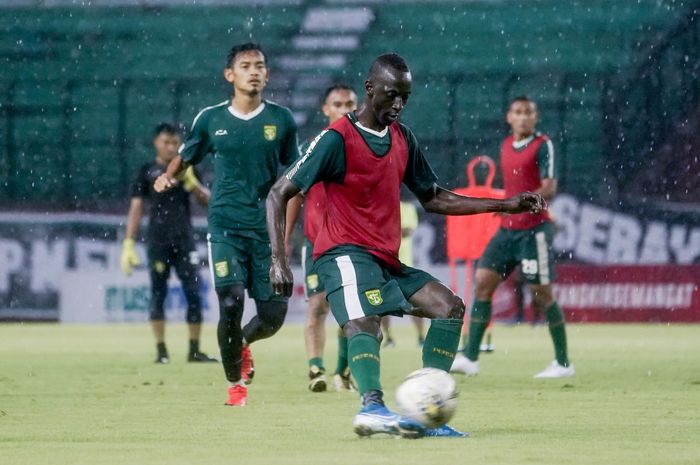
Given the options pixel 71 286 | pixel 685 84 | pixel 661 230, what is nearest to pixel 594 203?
pixel 661 230

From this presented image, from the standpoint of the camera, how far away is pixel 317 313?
1098 cm

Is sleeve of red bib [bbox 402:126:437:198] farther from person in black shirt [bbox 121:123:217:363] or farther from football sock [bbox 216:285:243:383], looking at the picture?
person in black shirt [bbox 121:123:217:363]

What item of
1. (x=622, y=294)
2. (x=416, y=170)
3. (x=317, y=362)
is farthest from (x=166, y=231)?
(x=622, y=294)

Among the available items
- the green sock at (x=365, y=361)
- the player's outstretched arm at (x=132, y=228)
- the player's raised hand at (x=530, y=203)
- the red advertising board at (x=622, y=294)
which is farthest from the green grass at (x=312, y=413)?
the red advertising board at (x=622, y=294)

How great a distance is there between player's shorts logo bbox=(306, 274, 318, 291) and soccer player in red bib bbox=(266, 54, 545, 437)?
3.28 metres

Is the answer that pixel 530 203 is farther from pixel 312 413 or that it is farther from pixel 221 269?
pixel 221 269

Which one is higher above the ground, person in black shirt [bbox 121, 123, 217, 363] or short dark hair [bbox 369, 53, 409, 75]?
short dark hair [bbox 369, 53, 409, 75]

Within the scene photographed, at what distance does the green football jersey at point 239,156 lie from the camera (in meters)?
9.50

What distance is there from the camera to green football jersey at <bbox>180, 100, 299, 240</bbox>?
31.2 feet

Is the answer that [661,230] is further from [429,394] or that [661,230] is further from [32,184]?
[429,394]

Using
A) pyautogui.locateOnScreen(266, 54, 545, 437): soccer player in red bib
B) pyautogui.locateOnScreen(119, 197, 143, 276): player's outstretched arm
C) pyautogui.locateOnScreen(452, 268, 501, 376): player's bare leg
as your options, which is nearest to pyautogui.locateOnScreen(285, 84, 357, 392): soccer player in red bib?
pyautogui.locateOnScreen(452, 268, 501, 376): player's bare leg

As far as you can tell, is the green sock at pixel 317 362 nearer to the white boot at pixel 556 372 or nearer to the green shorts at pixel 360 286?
the white boot at pixel 556 372

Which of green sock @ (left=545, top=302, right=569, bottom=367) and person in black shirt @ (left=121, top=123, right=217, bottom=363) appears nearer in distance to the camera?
green sock @ (left=545, top=302, right=569, bottom=367)

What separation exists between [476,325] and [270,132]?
3.24m
